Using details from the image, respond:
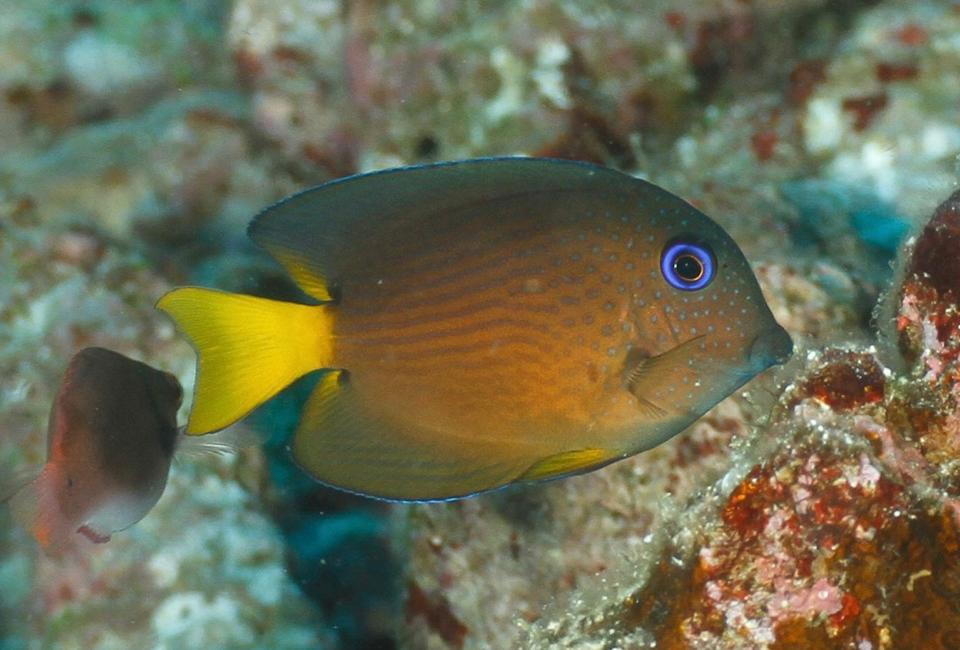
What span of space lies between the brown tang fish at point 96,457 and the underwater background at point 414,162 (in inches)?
17.8

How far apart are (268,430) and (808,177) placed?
3.26 metres

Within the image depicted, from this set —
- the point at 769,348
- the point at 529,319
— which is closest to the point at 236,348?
the point at 529,319

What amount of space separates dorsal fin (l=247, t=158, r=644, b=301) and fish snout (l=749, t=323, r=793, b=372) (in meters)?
0.51

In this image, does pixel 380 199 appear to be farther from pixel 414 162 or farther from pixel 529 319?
pixel 414 162

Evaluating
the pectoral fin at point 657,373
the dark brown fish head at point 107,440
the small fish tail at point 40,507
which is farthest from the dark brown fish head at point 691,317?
the small fish tail at point 40,507

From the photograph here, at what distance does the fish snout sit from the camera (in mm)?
2264

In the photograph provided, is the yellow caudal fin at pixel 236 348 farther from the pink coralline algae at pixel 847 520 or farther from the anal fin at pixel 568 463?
the pink coralline algae at pixel 847 520

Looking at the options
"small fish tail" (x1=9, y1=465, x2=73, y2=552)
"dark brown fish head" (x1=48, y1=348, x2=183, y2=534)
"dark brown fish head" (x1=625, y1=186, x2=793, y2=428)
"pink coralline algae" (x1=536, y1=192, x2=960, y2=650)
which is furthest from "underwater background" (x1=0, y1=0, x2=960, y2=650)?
"small fish tail" (x1=9, y1=465, x2=73, y2=552)

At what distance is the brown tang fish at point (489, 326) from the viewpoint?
7.66 ft

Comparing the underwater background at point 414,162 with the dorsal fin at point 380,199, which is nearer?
the dorsal fin at point 380,199

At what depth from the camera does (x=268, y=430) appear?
3197 mm

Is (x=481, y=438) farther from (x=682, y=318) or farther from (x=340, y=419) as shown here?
(x=682, y=318)

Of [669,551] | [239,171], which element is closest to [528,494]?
[669,551]

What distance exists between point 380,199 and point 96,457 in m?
1.27
